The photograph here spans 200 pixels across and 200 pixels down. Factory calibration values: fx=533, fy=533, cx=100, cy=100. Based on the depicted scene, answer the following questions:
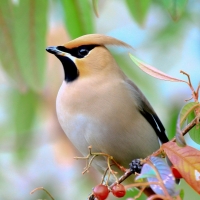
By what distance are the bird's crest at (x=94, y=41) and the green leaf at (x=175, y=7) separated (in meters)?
0.43

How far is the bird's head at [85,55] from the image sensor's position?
7.82 ft

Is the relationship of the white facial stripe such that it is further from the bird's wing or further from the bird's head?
the bird's wing

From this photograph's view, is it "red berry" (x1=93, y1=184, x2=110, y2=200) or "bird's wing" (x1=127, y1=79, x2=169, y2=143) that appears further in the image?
"bird's wing" (x1=127, y1=79, x2=169, y2=143)

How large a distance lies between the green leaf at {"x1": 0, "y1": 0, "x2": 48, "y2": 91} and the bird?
88 mm

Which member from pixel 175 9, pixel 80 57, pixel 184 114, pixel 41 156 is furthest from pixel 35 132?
pixel 184 114

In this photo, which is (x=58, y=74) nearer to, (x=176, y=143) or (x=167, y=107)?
(x=167, y=107)

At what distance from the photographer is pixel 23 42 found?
2.35m

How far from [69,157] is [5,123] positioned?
0.52 metres

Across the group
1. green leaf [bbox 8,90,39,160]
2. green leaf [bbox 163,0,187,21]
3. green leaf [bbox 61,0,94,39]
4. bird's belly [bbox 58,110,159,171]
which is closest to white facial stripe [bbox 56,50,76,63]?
green leaf [bbox 61,0,94,39]

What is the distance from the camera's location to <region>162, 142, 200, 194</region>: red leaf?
4.30ft

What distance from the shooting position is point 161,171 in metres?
1.34

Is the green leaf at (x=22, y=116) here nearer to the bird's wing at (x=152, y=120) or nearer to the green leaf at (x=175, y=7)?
the bird's wing at (x=152, y=120)

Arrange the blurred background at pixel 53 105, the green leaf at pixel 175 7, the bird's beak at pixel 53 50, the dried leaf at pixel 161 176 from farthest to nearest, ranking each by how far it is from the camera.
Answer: the blurred background at pixel 53 105 → the bird's beak at pixel 53 50 → the green leaf at pixel 175 7 → the dried leaf at pixel 161 176

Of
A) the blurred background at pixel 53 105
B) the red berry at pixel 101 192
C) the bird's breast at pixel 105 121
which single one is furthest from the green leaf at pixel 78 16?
the red berry at pixel 101 192
